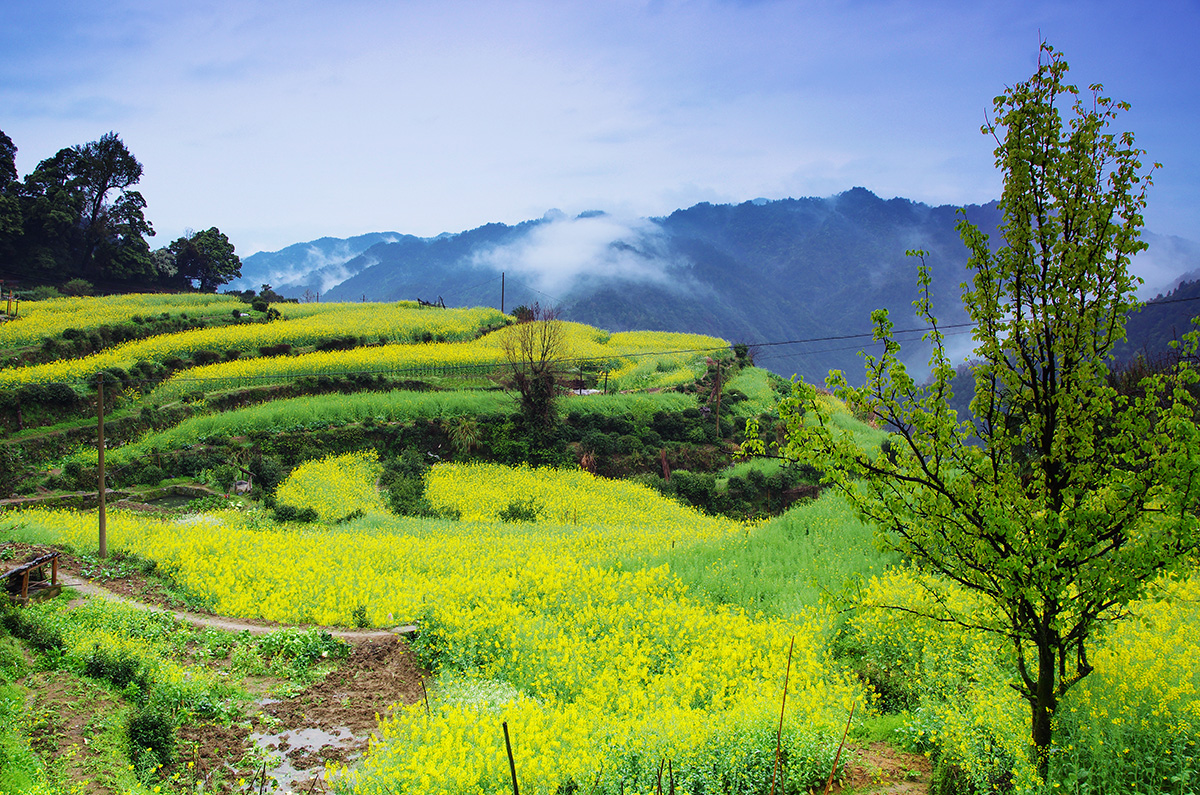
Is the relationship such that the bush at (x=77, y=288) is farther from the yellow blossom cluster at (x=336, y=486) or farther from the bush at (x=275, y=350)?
the yellow blossom cluster at (x=336, y=486)

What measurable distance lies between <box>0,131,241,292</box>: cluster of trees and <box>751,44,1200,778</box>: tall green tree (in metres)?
64.8

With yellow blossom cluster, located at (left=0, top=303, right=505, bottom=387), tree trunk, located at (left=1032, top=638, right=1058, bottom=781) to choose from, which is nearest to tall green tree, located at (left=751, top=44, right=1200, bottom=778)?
tree trunk, located at (left=1032, top=638, right=1058, bottom=781)

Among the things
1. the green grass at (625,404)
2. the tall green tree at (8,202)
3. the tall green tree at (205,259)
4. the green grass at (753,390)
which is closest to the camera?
the green grass at (625,404)

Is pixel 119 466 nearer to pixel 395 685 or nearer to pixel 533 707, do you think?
pixel 395 685

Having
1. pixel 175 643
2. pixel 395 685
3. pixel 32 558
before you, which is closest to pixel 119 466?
pixel 32 558

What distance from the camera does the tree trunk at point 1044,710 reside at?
→ 5172mm

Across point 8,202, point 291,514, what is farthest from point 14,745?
point 8,202

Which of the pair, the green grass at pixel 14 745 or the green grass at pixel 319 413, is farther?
the green grass at pixel 319 413

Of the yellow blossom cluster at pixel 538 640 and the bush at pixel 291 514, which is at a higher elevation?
the yellow blossom cluster at pixel 538 640

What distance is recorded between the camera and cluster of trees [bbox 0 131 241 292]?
50812 mm

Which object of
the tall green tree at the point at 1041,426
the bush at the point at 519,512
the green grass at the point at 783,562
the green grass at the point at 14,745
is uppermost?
the tall green tree at the point at 1041,426

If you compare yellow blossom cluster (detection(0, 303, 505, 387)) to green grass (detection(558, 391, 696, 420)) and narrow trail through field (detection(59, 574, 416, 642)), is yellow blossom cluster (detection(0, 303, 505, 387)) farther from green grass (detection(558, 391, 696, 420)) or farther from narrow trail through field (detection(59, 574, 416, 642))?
narrow trail through field (detection(59, 574, 416, 642))

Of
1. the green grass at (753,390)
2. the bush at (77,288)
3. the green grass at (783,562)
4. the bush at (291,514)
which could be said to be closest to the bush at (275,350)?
the bush at (291,514)

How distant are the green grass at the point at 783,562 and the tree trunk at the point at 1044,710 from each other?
5019 millimetres
